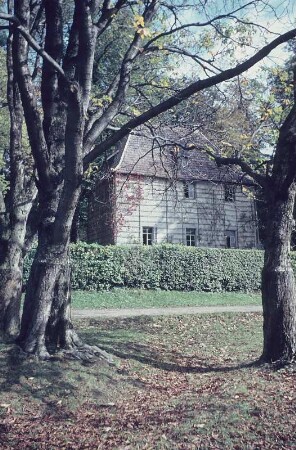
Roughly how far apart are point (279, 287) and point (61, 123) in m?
5.00

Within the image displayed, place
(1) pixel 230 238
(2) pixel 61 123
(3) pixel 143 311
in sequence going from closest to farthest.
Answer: (2) pixel 61 123
(3) pixel 143 311
(1) pixel 230 238

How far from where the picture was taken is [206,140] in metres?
11.4

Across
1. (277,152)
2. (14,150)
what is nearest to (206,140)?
(277,152)

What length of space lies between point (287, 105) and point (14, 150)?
20.9ft

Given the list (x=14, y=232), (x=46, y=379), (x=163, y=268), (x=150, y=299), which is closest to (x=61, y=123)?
(x=14, y=232)

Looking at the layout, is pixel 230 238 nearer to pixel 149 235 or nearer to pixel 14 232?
pixel 149 235

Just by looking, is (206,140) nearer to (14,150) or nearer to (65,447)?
(14,150)

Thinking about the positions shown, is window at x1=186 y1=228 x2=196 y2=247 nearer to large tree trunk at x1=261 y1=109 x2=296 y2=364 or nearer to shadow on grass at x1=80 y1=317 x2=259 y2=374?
shadow on grass at x1=80 y1=317 x2=259 y2=374

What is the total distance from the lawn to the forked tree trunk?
45 centimetres

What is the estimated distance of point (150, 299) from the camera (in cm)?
1912

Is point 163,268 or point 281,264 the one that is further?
point 163,268

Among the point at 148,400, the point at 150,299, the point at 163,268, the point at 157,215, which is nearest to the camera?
the point at 148,400

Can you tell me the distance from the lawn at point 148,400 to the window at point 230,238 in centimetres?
1989

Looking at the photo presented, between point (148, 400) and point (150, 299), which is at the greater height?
point (150, 299)
